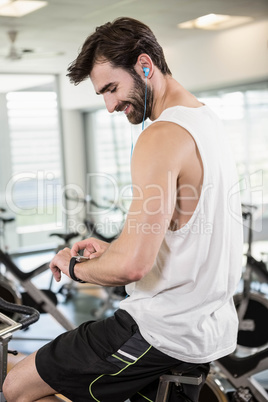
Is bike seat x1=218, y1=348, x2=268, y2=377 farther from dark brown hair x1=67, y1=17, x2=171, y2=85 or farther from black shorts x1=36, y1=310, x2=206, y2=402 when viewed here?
dark brown hair x1=67, y1=17, x2=171, y2=85

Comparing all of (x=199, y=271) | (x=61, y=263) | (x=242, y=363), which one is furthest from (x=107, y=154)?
(x=199, y=271)

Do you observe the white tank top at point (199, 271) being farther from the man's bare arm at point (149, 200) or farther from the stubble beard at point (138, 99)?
the stubble beard at point (138, 99)

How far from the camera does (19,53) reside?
5.39m

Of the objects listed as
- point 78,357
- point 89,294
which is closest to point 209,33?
point 89,294

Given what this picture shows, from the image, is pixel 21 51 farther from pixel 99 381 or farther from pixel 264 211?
pixel 99 381

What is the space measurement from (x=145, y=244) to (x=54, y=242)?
16.7 feet

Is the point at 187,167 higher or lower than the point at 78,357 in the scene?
higher

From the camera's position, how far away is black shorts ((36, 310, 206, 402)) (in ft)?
4.28

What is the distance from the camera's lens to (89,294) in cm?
541

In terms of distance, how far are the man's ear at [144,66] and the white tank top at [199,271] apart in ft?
0.55

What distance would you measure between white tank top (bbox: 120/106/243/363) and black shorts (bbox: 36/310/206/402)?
43 mm

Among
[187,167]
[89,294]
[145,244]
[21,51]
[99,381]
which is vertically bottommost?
[89,294]

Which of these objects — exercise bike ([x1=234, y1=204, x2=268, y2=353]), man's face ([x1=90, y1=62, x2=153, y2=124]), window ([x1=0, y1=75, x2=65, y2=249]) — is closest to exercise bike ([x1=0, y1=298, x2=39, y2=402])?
man's face ([x1=90, y1=62, x2=153, y2=124])

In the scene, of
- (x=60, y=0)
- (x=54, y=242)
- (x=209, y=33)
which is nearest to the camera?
(x=60, y=0)
